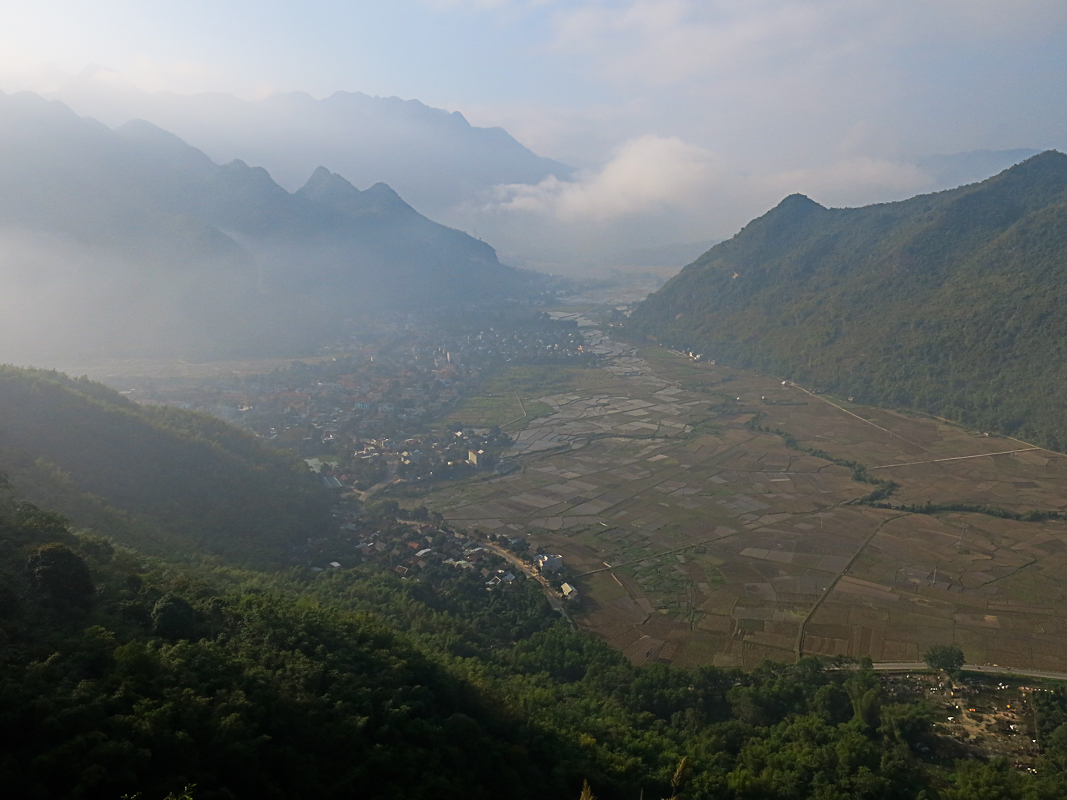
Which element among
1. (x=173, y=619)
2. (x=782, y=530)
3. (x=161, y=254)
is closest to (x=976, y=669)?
(x=782, y=530)

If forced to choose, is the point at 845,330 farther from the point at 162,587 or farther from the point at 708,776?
the point at 162,587

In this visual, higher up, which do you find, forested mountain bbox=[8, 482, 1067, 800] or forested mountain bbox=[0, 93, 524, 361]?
forested mountain bbox=[0, 93, 524, 361]

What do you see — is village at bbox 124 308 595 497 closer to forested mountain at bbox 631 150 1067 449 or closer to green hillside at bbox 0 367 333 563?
green hillside at bbox 0 367 333 563

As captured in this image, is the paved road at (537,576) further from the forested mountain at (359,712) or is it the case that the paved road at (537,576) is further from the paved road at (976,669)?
the paved road at (976,669)

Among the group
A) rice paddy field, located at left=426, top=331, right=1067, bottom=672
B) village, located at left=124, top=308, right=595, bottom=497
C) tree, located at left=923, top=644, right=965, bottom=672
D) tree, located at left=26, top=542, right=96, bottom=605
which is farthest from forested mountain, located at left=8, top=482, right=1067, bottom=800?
village, located at left=124, top=308, right=595, bottom=497

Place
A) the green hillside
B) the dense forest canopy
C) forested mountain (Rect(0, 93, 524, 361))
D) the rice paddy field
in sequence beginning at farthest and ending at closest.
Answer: forested mountain (Rect(0, 93, 524, 361)), the rice paddy field, the green hillside, the dense forest canopy

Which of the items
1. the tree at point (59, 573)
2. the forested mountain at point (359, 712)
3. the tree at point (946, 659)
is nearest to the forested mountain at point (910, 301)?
the tree at point (946, 659)

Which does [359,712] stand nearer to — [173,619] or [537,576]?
[173,619]
